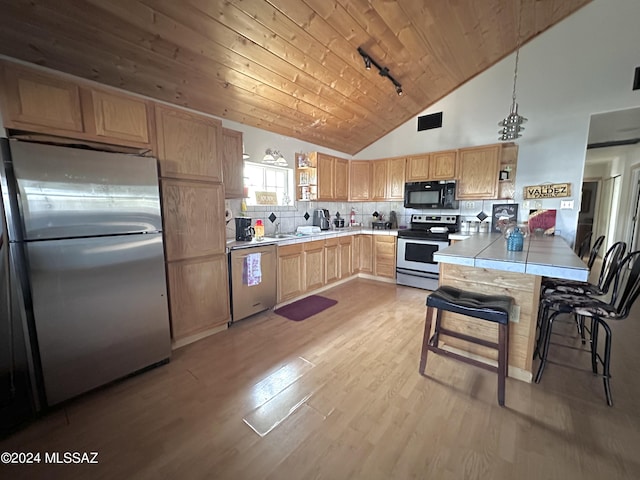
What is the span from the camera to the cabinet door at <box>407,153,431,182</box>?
415cm

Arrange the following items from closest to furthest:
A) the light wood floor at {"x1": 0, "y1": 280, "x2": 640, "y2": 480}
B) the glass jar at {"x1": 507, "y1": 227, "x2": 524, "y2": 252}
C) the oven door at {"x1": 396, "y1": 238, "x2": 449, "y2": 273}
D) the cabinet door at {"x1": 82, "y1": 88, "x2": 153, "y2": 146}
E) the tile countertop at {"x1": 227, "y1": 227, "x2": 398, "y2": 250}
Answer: the light wood floor at {"x1": 0, "y1": 280, "x2": 640, "y2": 480} → the cabinet door at {"x1": 82, "y1": 88, "x2": 153, "y2": 146} → the glass jar at {"x1": 507, "y1": 227, "x2": 524, "y2": 252} → the tile countertop at {"x1": 227, "y1": 227, "x2": 398, "y2": 250} → the oven door at {"x1": 396, "y1": 238, "x2": 449, "y2": 273}

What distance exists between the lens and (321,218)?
172 inches

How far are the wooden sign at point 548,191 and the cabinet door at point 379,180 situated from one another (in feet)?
6.67

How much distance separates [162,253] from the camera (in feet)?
6.70

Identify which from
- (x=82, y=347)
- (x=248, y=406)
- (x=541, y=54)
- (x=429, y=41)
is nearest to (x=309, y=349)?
(x=248, y=406)

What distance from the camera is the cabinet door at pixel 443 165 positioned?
391 cm

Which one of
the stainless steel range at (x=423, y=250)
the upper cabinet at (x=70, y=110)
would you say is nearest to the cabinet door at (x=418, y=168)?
the stainless steel range at (x=423, y=250)

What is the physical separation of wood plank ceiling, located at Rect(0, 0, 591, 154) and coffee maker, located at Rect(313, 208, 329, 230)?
4.20 feet

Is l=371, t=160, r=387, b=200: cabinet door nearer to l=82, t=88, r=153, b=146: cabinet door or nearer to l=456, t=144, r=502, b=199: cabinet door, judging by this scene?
l=456, t=144, r=502, b=199: cabinet door

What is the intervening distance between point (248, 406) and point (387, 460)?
890mm

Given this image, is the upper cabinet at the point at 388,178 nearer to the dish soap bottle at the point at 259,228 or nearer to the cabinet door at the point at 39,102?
the dish soap bottle at the point at 259,228

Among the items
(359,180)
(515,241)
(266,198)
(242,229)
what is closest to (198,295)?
(242,229)

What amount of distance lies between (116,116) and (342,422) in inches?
101

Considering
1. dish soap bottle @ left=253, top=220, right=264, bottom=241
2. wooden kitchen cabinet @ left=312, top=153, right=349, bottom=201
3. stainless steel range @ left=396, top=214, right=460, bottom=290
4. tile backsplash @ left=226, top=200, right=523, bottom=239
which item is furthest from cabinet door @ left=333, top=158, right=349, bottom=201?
dish soap bottle @ left=253, top=220, right=264, bottom=241
